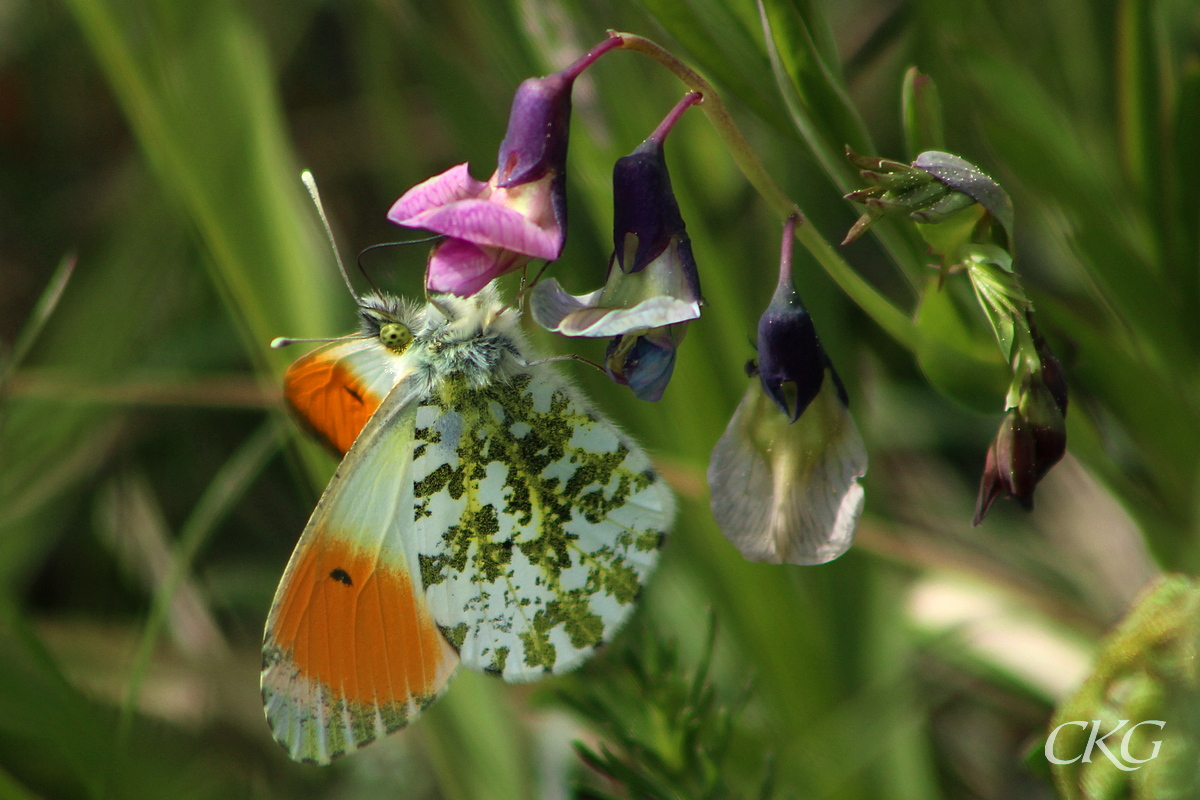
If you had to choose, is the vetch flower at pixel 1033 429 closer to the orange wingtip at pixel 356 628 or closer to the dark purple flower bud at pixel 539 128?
the dark purple flower bud at pixel 539 128

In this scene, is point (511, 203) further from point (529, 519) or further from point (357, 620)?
point (357, 620)

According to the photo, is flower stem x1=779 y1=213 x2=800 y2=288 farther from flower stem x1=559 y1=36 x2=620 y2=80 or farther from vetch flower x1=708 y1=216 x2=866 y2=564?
flower stem x1=559 y1=36 x2=620 y2=80

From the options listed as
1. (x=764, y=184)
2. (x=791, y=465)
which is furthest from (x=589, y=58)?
(x=791, y=465)

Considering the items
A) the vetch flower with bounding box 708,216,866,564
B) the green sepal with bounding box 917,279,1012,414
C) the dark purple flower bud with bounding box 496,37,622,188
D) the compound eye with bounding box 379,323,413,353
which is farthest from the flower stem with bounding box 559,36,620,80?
the compound eye with bounding box 379,323,413,353

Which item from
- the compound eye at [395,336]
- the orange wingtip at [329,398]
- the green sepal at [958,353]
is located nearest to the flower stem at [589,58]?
the green sepal at [958,353]

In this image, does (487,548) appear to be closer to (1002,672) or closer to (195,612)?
(1002,672)

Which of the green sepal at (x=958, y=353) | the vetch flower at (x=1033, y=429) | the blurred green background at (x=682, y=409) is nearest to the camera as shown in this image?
the vetch flower at (x=1033, y=429)
